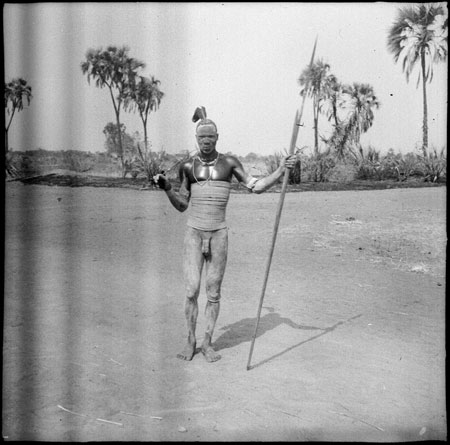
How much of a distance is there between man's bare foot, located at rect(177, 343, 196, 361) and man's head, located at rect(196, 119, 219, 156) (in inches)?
61.8

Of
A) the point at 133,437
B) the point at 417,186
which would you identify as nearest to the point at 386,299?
the point at 133,437

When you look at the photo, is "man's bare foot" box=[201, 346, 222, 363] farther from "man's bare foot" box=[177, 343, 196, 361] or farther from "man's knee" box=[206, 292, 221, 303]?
"man's knee" box=[206, 292, 221, 303]

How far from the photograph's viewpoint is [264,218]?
37.3ft

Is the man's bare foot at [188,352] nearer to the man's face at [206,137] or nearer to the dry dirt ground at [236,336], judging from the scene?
the dry dirt ground at [236,336]

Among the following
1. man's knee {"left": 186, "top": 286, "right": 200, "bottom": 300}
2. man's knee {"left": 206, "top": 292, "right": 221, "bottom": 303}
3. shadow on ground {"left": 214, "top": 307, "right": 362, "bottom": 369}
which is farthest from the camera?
shadow on ground {"left": 214, "top": 307, "right": 362, "bottom": 369}

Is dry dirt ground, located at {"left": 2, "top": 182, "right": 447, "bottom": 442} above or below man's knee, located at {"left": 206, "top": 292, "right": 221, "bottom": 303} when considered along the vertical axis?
below

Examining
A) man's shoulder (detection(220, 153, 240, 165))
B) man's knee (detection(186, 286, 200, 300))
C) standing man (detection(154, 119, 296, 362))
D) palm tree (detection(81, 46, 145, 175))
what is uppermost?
palm tree (detection(81, 46, 145, 175))

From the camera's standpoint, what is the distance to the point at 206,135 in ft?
14.4

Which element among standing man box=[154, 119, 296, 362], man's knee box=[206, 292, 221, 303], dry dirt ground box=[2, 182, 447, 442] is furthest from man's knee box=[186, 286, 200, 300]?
dry dirt ground box=[2, 182, 447, 442]

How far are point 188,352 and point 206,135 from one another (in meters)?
1.75

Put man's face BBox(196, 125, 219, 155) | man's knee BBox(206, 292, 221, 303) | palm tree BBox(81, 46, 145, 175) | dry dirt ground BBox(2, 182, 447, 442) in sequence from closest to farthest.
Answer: dry dirt ground BBox(2, 182, 447, 442)
man's face BBox(196, 125, 219, 155)
man's knee BBox(206, 292, 221, 303)
palm tree BBox(81, 46, 145, 175)

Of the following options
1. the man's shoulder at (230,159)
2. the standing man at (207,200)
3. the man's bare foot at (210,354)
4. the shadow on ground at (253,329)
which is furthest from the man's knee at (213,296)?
the man's shoulder at (230,159)

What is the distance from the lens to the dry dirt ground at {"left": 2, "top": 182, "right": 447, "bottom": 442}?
363 centimetres

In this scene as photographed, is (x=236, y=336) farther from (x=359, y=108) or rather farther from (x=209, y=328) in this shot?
(x=359, y=108)
